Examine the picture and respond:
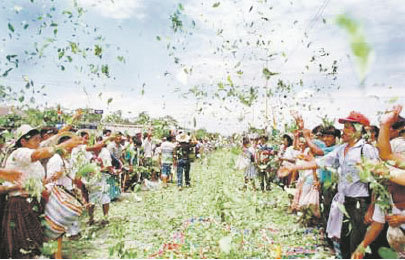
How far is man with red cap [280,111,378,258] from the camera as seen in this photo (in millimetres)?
4137

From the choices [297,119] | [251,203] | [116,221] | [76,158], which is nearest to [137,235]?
[116,221]

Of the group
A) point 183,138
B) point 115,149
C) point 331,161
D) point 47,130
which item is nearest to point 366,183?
point 331,161

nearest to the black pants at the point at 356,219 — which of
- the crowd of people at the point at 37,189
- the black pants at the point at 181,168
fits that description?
the crowd of people at the point at 37,189

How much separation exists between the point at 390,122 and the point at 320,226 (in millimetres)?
3912

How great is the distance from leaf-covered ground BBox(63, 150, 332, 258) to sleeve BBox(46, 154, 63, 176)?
1.28m

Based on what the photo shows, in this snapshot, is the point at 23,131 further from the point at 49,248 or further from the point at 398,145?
the point at 398,145

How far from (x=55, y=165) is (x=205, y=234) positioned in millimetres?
2483

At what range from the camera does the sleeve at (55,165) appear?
5432mm

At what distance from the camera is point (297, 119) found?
5.15 m

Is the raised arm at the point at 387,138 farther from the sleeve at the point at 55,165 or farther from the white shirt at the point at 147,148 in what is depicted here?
the white shirt at the point at 147,148

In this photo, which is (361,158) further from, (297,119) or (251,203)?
(251,203)

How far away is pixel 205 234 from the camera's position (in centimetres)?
606

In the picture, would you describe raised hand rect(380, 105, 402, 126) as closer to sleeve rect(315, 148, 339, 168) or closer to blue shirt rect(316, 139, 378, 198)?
blue shirt rect(316, 139, 378, 198)

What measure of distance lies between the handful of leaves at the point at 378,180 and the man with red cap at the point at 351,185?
230mm
